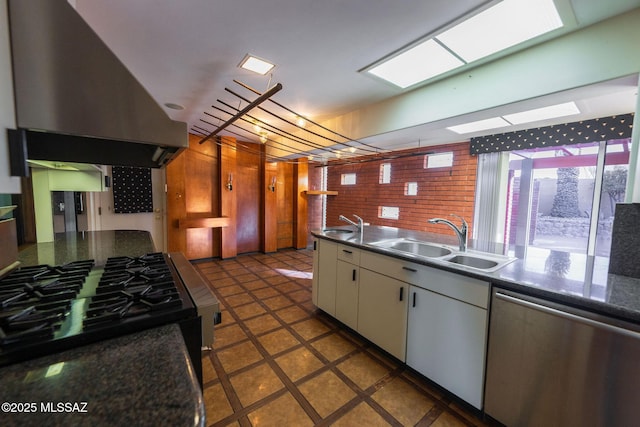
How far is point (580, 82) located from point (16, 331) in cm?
288

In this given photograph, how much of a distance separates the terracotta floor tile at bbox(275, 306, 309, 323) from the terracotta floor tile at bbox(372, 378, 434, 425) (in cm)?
116

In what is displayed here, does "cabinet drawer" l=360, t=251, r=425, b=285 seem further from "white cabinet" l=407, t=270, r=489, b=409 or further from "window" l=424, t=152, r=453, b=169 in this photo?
"window" l=424, t=152, r=453, b=169

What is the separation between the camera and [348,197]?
5777mm

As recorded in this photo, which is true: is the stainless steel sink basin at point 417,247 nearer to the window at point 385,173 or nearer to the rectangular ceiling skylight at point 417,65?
the rectangular ceiling skylight at point 417,65

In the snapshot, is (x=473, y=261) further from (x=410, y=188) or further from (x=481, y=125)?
(x=410, y=188)

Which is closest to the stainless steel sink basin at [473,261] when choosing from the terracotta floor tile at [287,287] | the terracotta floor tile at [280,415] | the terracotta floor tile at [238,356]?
the terracotta floor tile at [280,415]

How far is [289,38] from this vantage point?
1.70m

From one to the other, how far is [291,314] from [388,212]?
9.68 feet

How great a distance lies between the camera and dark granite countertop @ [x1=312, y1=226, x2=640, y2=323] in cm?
110

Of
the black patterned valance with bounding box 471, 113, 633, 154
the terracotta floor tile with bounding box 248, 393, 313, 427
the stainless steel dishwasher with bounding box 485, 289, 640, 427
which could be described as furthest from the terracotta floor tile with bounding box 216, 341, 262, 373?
the black patterned valance with bounding box 471, 113, 633, 154

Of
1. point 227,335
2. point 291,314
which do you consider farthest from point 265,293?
point 227,335

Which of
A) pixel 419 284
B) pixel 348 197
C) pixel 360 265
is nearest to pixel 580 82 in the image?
pixel 419 284

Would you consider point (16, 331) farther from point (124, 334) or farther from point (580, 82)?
point (580, 82)

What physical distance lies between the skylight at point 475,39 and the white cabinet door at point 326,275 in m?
1.69
